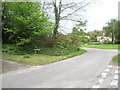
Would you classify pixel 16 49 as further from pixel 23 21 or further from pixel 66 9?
pixel 66 9

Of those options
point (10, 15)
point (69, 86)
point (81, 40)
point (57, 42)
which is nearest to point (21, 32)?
point (10, 15)

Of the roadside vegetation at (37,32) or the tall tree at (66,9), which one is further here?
the tall tree at (66,9)

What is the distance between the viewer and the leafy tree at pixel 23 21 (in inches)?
338

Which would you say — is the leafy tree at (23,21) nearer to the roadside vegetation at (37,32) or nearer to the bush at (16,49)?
the roadside vegetation at (37,32)

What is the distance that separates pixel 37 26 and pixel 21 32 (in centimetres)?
133

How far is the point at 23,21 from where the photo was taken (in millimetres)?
8312

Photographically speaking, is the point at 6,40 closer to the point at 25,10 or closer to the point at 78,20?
the point at 25,10

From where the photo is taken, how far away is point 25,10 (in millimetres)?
8727

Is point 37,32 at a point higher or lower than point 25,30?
lower

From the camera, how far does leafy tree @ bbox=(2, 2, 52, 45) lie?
338 inches

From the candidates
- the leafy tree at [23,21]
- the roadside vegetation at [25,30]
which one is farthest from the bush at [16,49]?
the leafy tree at [23,21]

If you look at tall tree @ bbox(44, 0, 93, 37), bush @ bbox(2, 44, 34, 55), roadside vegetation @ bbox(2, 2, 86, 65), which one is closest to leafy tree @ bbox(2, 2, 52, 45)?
roadside vegetation @ bbox(2, 2, 86, 65)

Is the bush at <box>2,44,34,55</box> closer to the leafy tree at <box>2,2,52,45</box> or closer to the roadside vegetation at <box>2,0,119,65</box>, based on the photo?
the roadside vegetation at <box>2,0,119,65</box>

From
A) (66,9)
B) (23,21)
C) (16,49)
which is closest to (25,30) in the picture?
(23,21)
